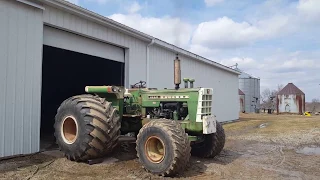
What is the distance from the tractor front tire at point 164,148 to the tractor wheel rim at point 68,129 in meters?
1.73

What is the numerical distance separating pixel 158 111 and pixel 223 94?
47.1ft

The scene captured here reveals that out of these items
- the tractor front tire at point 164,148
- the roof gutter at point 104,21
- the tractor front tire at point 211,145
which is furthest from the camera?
the roof gutter at point 104,21

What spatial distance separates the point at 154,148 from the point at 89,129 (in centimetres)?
141

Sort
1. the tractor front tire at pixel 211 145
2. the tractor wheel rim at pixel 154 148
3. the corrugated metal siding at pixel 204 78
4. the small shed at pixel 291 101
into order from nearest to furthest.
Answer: the tractor wheel rim at pixel 154 148, the tractor front tire at pixel 211 145, the corrugated metal siding at pixel 204 78, the small shed at pixel 291 101

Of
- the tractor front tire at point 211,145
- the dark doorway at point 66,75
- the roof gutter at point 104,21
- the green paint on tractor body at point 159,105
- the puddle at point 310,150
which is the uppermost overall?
the roof gutter at point 104,21

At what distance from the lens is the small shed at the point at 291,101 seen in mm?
38000

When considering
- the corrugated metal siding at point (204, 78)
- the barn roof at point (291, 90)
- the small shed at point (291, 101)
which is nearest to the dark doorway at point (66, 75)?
the corrugated metal siding at point (204, 78)

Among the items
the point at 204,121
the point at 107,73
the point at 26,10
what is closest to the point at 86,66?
the point at 107,73

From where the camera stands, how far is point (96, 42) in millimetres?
9992

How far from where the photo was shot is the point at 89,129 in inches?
252

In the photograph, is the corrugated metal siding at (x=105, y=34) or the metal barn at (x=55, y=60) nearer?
the metal barn at (x=55, y=60)

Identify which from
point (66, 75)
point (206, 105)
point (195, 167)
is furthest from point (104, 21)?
point (66, 75)

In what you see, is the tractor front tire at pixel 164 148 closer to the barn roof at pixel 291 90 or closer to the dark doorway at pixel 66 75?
the dark doorway at pixel 66 75

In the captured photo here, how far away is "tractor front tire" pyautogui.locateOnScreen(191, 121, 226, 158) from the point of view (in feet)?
24.7
